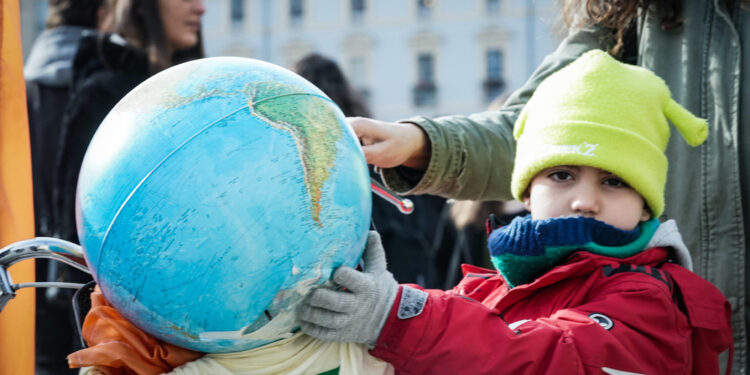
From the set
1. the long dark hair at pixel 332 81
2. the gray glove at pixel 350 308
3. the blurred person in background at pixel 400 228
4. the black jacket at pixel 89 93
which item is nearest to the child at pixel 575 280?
the gray glove at pixel 350 308

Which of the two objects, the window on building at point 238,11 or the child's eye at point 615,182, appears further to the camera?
the window on building at point 238,11

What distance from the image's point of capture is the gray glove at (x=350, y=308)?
1811 millimetres

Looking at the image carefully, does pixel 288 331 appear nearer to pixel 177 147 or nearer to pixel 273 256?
pixel 273 256

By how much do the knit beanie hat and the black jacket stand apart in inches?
83.2

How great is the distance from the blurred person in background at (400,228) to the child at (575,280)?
2.31m

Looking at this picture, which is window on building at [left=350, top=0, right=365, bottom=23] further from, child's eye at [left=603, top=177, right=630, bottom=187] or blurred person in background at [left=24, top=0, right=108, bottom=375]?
child's eye at [left=603, top=177, right=630, bottom=187]

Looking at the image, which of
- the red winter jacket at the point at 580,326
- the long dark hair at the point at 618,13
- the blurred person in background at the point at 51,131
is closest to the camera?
the red winter jacket at the point at 580,326

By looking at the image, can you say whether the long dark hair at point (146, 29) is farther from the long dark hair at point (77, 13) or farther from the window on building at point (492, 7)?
the window on building at point (492, 7)

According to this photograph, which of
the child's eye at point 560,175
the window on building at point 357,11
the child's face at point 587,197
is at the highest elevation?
the child's eye at point 560,175

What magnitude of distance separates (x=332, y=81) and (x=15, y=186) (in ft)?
9.00

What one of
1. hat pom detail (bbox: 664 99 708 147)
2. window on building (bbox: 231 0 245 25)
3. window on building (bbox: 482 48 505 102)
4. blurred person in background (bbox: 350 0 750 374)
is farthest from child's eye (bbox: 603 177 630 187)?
window on building (bbox: 231 0 245 25)

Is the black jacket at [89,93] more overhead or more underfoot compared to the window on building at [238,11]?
more overhead

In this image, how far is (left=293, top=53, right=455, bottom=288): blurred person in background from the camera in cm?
488

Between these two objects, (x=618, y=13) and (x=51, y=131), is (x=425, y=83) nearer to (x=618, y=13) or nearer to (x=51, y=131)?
(x=51, y=131)
